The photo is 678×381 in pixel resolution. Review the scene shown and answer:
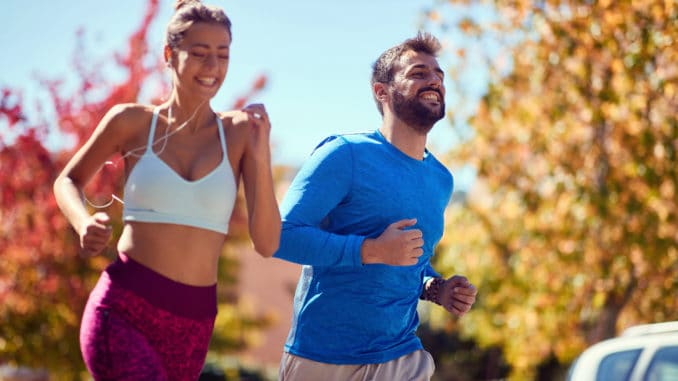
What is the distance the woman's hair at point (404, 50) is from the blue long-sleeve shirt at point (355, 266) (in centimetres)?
33

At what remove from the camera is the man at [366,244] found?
3.62 meters

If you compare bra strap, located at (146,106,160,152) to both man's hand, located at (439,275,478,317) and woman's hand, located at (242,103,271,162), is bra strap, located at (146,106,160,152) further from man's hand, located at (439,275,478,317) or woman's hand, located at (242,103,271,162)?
man's hand, located at (439,275,478,317)

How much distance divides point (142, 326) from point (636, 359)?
2886mm

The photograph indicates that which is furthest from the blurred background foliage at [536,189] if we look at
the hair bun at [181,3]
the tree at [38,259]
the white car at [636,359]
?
the hair bun at [181,3]

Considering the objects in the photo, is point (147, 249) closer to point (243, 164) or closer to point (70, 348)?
point (243, 164)

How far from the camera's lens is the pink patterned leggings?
2686mm

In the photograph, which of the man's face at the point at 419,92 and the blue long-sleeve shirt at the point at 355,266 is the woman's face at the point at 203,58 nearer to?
the blue long-sleeve shirt at the point at 355,266

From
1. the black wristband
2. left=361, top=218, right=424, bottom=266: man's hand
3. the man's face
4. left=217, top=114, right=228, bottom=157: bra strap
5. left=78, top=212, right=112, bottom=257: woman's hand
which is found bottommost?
the black wristband

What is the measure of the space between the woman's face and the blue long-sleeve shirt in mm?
785

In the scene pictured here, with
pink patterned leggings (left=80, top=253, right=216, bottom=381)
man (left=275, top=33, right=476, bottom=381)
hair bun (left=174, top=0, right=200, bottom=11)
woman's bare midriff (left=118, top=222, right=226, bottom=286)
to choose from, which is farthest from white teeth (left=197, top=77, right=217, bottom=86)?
man (left=275, top=33, right=476, bottom=381)

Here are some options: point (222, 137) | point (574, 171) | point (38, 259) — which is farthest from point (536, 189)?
point (222, 137)

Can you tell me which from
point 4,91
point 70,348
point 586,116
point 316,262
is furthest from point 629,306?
point 316,262

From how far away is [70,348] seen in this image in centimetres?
1129

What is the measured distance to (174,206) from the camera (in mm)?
2770
